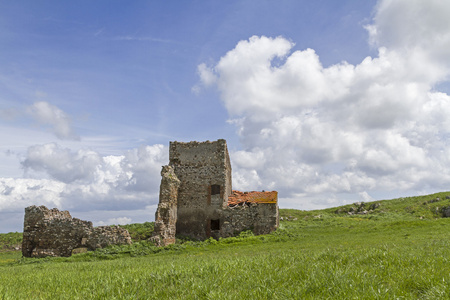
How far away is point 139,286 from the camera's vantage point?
21.1 feet

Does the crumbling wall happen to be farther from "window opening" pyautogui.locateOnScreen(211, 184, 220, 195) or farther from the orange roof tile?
the orange roof tile

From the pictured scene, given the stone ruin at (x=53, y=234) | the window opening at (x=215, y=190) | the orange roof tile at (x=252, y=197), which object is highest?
the window opening at (x=215, y=190)

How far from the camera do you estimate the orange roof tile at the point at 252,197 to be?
32134 mm

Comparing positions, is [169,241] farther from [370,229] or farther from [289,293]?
[289,293]

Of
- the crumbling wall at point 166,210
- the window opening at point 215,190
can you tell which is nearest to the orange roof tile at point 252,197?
the window opening at point 215,190

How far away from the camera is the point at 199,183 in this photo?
110 feet

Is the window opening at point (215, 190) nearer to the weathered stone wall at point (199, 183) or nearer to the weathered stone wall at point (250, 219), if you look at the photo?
the weathered stone wall at point (199, 183)

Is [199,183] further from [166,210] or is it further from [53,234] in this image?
[53,234]

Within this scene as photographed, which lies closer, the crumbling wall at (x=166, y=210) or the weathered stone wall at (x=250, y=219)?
the crumbling wall at (x=166, y=210)

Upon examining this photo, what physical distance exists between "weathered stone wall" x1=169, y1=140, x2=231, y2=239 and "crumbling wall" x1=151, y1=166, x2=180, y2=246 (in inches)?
48.3

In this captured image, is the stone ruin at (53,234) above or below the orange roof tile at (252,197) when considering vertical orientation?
below

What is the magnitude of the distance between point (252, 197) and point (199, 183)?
5.82 meters

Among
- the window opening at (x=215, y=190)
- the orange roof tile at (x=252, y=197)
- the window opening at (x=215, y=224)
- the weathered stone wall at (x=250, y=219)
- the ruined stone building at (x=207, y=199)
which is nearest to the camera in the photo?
the weathered stone wall at (x=250, y=219)

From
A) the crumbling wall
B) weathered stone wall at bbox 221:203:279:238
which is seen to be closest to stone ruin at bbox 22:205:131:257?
the crumbling wall
